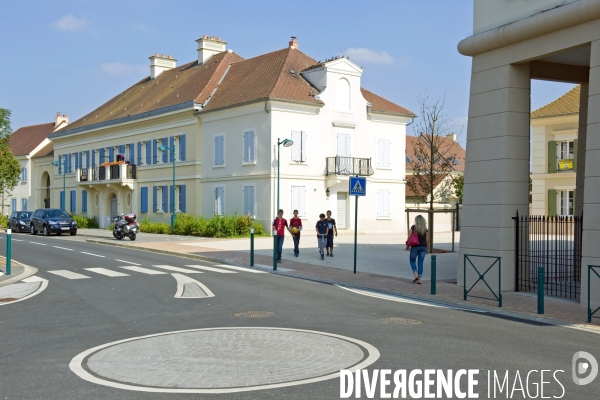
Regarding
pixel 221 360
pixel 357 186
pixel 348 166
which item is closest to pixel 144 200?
pixel 348 166

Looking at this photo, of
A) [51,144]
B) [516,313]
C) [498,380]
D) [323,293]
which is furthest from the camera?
[51,144]

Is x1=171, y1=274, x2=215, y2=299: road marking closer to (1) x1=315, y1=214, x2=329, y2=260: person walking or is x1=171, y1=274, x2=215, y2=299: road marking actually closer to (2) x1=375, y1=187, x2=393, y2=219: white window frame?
(1) x1=315, y1=214, x2=329, y2=260: person walking

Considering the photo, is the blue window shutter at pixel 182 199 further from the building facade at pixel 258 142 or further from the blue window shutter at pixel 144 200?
the blue window shutter at pixel 144 200

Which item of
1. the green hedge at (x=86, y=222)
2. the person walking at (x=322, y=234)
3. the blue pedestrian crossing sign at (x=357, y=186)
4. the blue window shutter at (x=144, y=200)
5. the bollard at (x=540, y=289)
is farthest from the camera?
the green hedge at (x=86, y=222)

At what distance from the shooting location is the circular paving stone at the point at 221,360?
22.2 ft

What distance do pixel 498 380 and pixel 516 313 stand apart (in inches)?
210

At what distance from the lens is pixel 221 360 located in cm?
768

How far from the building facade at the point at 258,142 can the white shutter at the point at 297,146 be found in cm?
5

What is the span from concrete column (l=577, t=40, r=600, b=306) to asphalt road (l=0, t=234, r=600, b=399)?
2512 mm

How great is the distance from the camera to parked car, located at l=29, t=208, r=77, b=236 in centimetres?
4003

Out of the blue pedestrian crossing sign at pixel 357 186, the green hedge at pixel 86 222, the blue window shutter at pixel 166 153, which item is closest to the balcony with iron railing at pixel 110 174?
the green hedge at pixel 86 222

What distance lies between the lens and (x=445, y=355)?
26.0ft

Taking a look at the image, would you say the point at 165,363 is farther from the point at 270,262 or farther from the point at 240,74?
the point at 240,74

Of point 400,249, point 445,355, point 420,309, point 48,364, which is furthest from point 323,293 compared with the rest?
point 400,249
